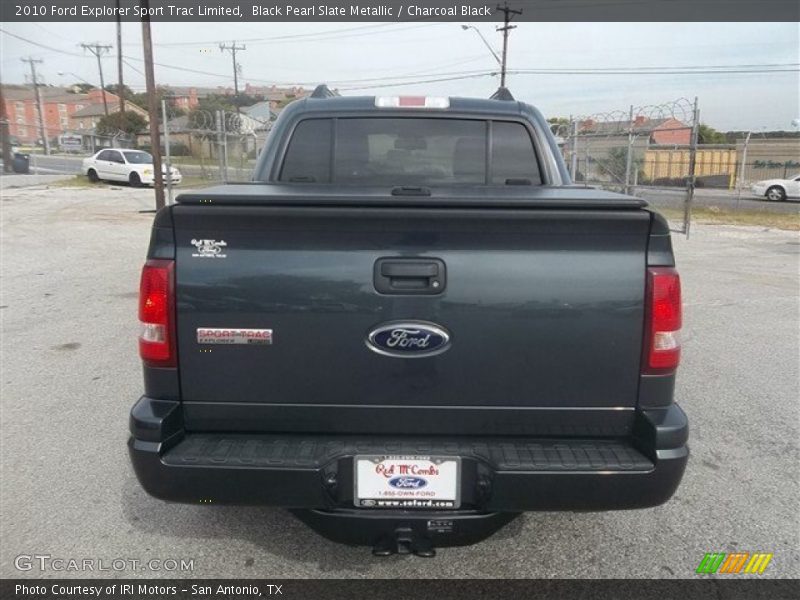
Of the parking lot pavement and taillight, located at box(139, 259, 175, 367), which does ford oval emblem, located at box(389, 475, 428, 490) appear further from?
taillight, located at box(139, 259, 175, 367)

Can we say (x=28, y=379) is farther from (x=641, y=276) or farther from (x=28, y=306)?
(x=641, y=276)

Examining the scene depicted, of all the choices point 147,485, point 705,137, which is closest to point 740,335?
point 147,485

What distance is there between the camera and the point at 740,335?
6336 millimetres

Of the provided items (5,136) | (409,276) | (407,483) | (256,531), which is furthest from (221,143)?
(5,136)

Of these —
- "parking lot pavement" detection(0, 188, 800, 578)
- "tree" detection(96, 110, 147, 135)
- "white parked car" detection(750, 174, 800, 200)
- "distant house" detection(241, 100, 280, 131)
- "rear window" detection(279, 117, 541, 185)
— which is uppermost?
"tree" detection(96, 110, 147, 135)

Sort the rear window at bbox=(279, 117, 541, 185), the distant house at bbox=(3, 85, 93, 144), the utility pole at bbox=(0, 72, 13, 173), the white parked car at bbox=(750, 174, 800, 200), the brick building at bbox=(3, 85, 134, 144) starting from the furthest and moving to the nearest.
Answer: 1. the distant house at bbox=(3, 85, 93, 144)
2. the brick building at bbox=(3, 85, 134, 144)
3. the utility pole at bbox=(0, 72, 13, 173)
4. the white parked car at bbox=(750, 174, 800, 200)
5. the rear window at bbox=(279, 117, 541, 185)

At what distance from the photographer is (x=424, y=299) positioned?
6.73 feet

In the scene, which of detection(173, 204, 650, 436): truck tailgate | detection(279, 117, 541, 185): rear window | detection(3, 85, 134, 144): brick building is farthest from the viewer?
detection(3, 85, 134, 144): brick building

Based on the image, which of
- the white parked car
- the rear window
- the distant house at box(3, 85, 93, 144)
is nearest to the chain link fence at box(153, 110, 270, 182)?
the rear window

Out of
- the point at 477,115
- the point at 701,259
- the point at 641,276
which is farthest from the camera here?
the point at 701,259

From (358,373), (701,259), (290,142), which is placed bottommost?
(701,259)

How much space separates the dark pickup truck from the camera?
2047 millimetres

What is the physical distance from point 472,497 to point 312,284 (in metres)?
0.94

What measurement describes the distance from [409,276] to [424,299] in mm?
95
